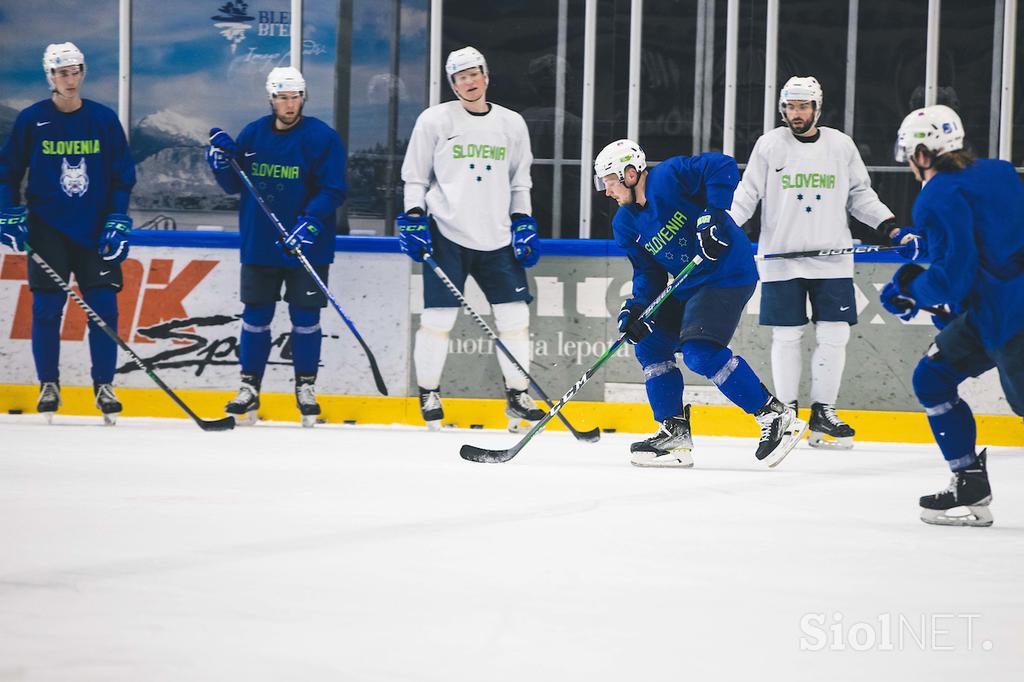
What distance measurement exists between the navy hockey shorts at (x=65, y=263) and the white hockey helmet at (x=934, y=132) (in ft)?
11.1

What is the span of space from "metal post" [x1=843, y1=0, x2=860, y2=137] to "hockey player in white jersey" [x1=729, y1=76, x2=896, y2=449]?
3051mm

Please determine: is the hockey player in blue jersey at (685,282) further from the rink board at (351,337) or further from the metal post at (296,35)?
the metal post at (296,35)

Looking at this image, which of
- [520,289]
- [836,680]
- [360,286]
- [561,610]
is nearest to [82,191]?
[360,286]

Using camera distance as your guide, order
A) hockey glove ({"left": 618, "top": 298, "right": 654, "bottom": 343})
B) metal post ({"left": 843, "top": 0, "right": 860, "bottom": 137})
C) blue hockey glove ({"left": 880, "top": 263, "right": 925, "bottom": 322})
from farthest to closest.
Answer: metal post ({"left": 843, "top": 0, "right": 860, "bottom": 137}) < hockey glove ({"left": 618, "top": 298, "right": 654, "bottom": 343}) < blue hockey glove ({"left": 880, "top": 263, "right": 925, "bottom": 322})

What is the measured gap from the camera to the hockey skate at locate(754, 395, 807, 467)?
4148mm

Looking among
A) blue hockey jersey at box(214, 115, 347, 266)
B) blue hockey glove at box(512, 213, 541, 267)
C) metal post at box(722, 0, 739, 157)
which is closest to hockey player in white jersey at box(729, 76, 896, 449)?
metal post at box(722, 0, 739, 157)

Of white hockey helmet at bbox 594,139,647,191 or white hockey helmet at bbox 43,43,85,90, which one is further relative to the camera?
white hockey helmet at bbox 43,43,85,90

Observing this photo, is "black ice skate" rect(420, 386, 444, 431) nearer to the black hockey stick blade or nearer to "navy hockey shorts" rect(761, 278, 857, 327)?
the black hockey stick blade

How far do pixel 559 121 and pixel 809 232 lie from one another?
2587 millimetres

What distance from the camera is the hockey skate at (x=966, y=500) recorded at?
3.14m

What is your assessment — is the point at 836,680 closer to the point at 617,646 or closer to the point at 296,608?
the point at 617,646

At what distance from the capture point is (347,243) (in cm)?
566

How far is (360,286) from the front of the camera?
566 cm

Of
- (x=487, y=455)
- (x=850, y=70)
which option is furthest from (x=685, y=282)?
(x=850, y=70)
